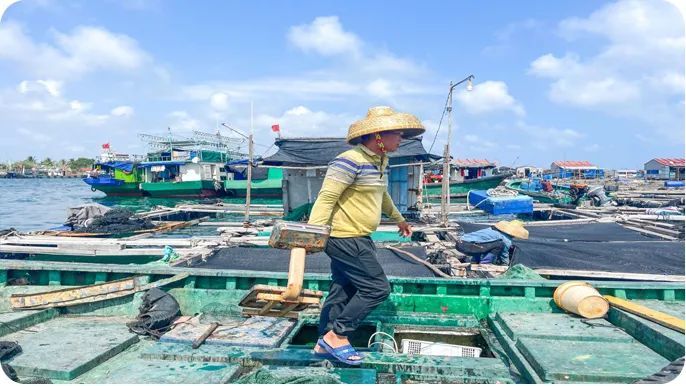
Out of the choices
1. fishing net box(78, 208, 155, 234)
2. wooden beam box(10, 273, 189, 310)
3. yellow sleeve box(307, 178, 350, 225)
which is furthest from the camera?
fishing net box(78, 208, 155, 234)

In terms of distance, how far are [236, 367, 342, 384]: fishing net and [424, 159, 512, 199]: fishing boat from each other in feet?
53.3

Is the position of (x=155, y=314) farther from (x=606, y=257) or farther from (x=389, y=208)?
(x=606, y=257)

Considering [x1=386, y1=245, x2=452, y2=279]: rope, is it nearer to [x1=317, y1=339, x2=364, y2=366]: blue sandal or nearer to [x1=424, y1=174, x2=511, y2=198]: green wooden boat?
[x1=317, y1=339, x2=364, y2=366]: blue sandal

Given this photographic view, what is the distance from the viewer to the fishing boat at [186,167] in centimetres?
2886

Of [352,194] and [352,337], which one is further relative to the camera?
[352,337]

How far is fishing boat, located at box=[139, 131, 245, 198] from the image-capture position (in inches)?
1136

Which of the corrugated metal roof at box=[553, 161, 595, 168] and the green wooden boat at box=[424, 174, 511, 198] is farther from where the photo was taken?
the corrugated metal roof at box=[553, 161, 595, 168]

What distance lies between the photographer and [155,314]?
12.2 feet

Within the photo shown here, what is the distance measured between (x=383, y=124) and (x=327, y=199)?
622mm

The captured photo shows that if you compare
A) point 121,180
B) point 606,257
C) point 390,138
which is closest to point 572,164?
point 121,180

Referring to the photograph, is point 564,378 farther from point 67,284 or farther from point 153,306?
point 67,284

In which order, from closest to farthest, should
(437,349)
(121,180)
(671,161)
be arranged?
(437,349)
(121,180)
(671,161)

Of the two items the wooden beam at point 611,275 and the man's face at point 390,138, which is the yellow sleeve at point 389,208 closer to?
the man's face at point 390,138

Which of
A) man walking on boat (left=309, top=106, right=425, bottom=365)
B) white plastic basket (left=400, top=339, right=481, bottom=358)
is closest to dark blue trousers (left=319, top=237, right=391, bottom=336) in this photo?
man walking on boat (left=309, top=106, right=425, bottom=365)
